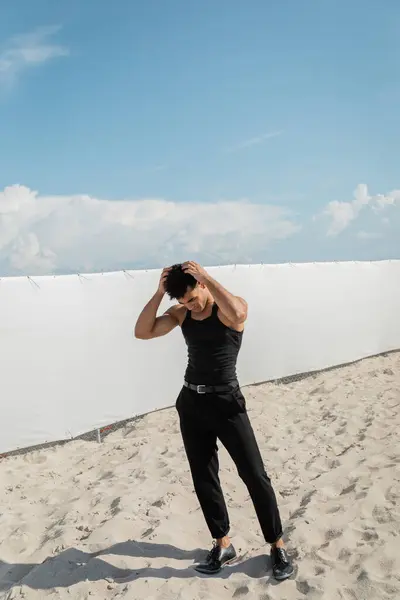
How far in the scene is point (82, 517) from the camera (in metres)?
4.21

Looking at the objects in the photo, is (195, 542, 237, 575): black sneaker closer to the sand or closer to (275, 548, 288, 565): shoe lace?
the sand

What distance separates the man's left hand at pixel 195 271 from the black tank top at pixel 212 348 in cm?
22

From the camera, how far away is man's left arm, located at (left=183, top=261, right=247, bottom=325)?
9.14 ft

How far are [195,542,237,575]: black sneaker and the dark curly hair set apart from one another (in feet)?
5.17

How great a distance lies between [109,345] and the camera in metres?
6.45

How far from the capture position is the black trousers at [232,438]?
2965 mm

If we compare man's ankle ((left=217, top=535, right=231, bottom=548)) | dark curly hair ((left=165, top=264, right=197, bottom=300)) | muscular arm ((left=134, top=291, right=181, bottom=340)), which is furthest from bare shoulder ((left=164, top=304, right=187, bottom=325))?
man's ankle ((left=217, top=535, right=231, bottom=548))

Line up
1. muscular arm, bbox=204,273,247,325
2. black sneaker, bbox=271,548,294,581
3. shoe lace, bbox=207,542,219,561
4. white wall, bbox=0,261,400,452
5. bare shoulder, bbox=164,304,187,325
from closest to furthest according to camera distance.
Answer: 1. muscular arm, bbox=204,273,247,325
2. black sneaker, bbox=271,548,294,581
3. bare shoulder, bbox=164,304,187,325
4. shoe lace, bbox=207,542,219,561
5. white wall, bbox=0,261,400,452

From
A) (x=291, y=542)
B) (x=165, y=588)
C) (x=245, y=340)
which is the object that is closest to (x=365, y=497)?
(x=291, y=542)

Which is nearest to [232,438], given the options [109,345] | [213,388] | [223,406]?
[223,406]

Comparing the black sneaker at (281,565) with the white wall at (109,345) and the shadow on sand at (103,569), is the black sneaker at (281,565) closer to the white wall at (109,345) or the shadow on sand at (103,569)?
the shadow on sand at (103,569)

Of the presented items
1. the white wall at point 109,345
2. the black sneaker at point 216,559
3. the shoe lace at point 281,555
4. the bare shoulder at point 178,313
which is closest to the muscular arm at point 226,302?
the bare shoulder at point 178,313

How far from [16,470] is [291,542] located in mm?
3244

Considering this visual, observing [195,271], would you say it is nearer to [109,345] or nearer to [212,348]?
[212,348]
